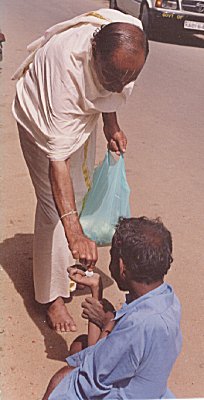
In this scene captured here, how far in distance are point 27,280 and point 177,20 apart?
965cm

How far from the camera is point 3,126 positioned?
6.76 meters

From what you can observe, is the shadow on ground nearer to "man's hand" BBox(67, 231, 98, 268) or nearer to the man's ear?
"man's hand" BBox(67, 231, 98, 268)

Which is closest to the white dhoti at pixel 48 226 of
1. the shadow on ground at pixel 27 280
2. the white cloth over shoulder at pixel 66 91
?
the shadow on ground at pixel 27 280

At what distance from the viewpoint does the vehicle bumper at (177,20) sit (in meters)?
12.6

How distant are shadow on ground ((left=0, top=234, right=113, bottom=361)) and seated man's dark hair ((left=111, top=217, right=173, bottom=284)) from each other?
3.55 ft

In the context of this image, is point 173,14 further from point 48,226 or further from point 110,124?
point 48,226

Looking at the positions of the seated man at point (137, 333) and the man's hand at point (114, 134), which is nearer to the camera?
the seated man at point (137, 333)

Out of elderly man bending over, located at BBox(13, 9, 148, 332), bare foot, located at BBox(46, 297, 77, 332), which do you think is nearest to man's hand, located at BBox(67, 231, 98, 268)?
elderly man bending over, located at BBox(13, 9, 148, 332)

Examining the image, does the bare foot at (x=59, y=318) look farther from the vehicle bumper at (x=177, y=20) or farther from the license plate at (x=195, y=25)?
the license plate at (x=195, y=25)

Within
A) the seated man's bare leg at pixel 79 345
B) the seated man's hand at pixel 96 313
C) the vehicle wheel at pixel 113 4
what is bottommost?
the vehicle wheel at pixel 113 4

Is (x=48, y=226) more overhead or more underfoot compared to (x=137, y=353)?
more underfoot

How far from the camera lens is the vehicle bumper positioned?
12555mm

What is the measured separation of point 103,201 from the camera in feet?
12.2

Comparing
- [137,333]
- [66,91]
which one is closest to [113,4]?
[66,91]
